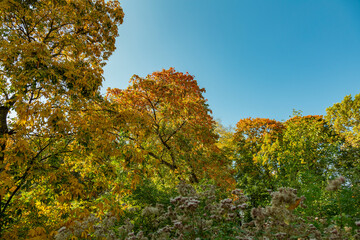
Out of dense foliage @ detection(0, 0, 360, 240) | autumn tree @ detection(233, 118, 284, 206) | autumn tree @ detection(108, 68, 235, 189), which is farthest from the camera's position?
autumn tree @ detection(233, 118, 284, 206)

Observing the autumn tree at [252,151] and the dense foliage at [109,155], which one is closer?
the dense foliage at [109,155]

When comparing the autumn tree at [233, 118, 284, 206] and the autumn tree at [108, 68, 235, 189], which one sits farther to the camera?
the autumn tree at [233, 118, 284, 206]

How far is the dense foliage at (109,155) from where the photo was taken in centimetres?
329

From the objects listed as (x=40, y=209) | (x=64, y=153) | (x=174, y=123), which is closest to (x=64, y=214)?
(x=40, y=209)

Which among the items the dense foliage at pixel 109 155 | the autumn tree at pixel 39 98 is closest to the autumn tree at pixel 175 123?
the dense foliage at pixel 109 155

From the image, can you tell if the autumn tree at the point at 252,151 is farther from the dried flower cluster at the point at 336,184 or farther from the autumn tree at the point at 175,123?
the dried flower cluster at the point at 336,184

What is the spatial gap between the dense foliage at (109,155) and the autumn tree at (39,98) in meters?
0.03

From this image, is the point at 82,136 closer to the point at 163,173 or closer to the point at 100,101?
the point at 100,101

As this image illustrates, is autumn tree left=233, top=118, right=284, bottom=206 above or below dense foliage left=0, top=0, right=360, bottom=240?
above

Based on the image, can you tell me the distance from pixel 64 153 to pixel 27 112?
4.08 feet

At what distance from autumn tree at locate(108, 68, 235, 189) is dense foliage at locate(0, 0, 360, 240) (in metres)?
0.05

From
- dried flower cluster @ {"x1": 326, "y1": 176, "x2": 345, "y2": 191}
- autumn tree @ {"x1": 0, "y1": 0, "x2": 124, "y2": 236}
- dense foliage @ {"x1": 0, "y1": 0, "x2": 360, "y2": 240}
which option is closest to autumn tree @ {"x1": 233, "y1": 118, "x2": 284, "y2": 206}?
dense foliage @ {"x1": 0, "y1": 0, "x2": 360, "y2": 240}

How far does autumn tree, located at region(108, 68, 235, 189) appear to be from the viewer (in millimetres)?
8406

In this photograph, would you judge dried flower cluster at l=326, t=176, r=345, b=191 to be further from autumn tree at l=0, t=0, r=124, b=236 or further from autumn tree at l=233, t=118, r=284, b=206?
autumn tree at l=233, t=118, r=284, b=206
